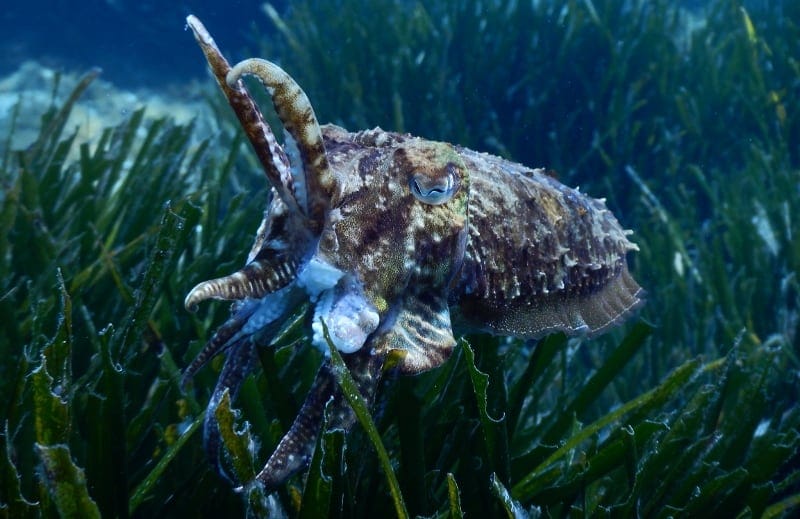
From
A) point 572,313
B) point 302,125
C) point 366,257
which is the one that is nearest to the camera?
point 302,125

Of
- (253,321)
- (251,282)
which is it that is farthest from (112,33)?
(251,282)

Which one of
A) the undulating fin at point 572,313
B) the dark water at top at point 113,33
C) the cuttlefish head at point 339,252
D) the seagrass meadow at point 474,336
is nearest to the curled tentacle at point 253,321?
the cuttlefish head at point 339,252

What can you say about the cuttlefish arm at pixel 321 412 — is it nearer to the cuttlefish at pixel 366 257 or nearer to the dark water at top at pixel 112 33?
the cuttlefish at pixel 366 257

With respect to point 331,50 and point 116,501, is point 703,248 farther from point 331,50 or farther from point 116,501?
point 331,50

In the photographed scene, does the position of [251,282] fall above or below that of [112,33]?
below

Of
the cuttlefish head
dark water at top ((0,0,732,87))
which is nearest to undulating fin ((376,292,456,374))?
the cuttlefish head

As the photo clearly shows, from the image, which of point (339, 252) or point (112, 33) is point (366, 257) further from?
point (112, 33)
